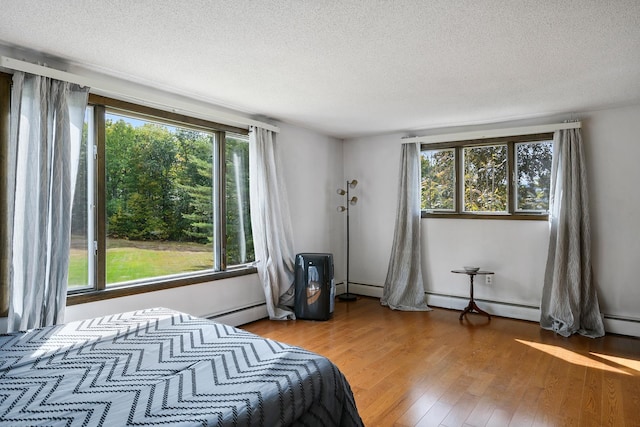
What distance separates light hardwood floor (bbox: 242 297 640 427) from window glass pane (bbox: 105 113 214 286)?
47.2 inches

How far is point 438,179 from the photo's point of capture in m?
5.06

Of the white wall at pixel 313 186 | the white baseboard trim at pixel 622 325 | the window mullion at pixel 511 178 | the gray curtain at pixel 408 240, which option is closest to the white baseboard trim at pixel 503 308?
the white baseboard trim at pixel 622 325

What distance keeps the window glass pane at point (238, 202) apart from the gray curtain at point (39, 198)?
1676 millimetres

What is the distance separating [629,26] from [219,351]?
290cm

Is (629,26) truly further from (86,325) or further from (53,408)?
(86,325)

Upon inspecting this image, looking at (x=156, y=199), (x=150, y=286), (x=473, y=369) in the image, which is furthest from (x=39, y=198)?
(x=473, y=369)

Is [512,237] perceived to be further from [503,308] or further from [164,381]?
[164,381]

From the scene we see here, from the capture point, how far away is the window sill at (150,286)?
2.87 meters

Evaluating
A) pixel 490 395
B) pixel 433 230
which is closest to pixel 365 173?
pixel 433 230

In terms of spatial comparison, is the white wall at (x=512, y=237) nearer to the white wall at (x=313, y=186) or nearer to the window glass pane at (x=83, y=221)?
the white wall at (x=313, y=186)

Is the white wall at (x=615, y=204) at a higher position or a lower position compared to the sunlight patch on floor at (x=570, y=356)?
higher

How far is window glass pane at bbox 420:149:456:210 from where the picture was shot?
4.97 metres

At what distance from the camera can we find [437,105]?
12.7 ft

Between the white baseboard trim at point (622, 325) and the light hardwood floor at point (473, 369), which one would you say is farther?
the white baseboard trim at point (622, 325)
